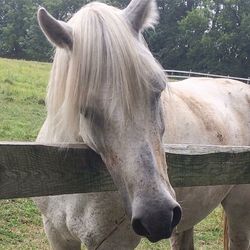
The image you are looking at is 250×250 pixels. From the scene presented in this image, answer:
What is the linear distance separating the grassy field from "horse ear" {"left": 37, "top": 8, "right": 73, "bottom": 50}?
2726 mm

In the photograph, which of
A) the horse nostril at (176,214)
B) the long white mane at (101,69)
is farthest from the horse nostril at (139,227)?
the long white mane at (101,69)

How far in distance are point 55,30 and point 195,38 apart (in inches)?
1873

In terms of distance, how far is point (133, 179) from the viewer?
6.16 ft

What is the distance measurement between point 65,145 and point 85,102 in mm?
198

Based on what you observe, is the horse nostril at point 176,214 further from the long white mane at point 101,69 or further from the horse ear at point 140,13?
the horse ear at point 140,13

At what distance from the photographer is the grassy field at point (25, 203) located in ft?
15.1

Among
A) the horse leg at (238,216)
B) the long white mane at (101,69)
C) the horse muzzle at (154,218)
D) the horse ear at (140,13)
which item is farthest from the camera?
the horse leg at (238,216)

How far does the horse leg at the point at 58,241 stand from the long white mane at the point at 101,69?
88 cm

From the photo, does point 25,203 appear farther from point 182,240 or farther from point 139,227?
point 139,227

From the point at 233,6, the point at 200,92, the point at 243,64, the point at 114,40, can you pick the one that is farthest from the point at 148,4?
the point at 233,6

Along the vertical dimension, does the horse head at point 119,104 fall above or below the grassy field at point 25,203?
above

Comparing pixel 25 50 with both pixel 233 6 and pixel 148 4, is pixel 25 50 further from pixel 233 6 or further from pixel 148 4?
pixel 148 4

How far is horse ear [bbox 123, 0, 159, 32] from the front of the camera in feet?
7.40

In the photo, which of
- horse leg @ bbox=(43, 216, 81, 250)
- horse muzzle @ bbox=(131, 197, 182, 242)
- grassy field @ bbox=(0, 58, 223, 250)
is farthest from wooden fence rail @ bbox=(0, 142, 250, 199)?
grassy field @ bbox=(0, 58, 223, 250)
